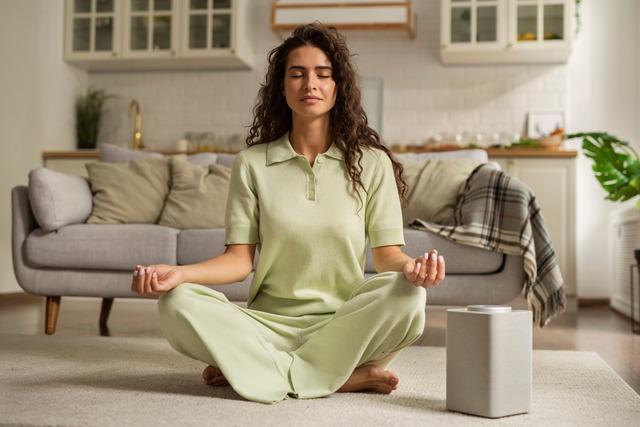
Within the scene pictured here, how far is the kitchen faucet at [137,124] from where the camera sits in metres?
5.77

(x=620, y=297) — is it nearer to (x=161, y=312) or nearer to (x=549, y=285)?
(x=549, y=285)

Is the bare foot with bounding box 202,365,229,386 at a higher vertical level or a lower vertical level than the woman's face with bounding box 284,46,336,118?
lower

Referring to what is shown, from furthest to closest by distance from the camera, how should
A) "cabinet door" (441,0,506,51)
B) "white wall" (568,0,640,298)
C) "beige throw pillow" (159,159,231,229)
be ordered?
"white wall" (568,0,640,298)
"cabinet door" (441,0,506,51)
"beige throw pillow" (159,159,231,229)

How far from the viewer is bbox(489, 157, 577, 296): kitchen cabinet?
4.76 metres

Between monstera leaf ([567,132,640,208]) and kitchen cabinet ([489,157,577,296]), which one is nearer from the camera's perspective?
monstera leaf ([567,132,640,208])

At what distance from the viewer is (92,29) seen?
5.66m

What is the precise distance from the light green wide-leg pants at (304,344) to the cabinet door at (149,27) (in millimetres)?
4102

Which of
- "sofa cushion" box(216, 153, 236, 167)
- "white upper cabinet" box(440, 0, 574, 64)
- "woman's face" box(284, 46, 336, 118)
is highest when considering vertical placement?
"white upper cabinet" box(440, 0, 574, 64)

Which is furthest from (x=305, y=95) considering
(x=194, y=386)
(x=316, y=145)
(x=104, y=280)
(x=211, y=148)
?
(x=211, y=148)

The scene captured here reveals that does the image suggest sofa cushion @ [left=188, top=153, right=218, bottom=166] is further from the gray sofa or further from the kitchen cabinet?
the kitchen cabinet

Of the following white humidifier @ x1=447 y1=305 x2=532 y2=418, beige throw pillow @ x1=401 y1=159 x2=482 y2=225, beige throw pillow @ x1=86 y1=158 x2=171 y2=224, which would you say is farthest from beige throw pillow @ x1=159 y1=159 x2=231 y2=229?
white humidifier @ x1=447 y1=305 x2=532 y2=418

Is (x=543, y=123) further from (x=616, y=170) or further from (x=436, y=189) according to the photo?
(x=436, y=189)

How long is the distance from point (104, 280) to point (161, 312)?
1.49 m

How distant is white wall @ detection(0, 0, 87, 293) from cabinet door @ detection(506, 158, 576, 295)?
3.16m
